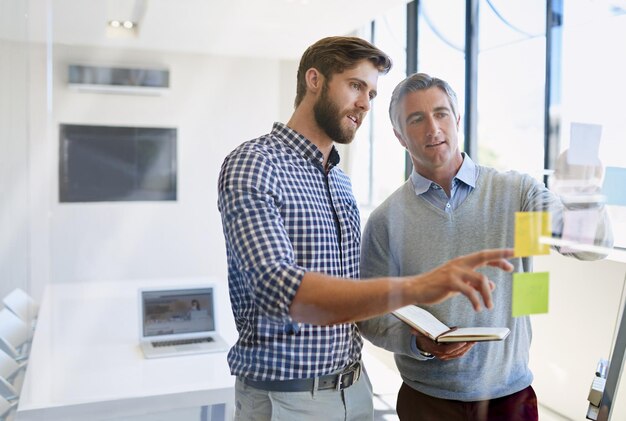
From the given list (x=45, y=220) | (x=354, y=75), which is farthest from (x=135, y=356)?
(x=354, y=75)

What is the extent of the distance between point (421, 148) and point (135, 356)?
5.29 feet

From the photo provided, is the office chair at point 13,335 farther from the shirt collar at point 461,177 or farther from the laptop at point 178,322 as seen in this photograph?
the shirt collar at point 461,177

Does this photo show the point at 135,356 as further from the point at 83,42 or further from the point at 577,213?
the point at 577,213

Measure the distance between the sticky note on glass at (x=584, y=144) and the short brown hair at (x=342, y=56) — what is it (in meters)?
0.42

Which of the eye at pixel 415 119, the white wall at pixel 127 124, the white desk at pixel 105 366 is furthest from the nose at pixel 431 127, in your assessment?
the white desk at pixel 105 366

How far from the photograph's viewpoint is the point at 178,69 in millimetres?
1644

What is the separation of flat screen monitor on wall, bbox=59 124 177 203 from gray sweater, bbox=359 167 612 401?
2.72 ft

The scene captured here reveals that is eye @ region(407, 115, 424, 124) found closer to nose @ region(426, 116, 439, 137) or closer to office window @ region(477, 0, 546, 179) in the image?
nose @ region(426, 116, 439, 137)

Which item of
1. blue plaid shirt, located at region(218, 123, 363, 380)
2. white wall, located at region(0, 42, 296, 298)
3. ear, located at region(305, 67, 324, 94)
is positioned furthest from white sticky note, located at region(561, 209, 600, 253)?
white wall, located at region(0, 42, 296, 298)

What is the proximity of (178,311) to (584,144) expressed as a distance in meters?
1.62

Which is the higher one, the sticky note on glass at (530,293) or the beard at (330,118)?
the beard at (330,118)

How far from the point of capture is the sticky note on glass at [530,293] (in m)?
0.99

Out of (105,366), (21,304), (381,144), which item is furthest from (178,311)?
(381,144)

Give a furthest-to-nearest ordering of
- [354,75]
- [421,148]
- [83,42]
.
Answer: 1. [83,42]
2. [421,148]
3. [354,75]
